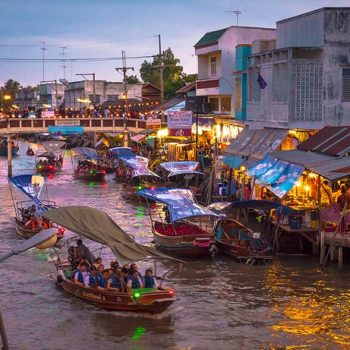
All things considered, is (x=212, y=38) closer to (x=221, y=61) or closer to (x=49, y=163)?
(x=221, y=61)

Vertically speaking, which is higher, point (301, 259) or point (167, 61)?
point (167, 61)

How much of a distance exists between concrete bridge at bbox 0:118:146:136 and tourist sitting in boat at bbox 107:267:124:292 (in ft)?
142

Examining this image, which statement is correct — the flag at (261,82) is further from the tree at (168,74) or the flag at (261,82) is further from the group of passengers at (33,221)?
the tree at (168,74)

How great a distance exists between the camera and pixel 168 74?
118562mm

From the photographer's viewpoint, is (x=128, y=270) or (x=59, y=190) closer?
(x=128, y=270)

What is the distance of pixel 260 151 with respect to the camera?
36.7 metres

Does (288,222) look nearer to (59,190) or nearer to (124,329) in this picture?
(124,329)

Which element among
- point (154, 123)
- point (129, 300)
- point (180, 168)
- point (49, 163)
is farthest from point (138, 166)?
point (129, 300)

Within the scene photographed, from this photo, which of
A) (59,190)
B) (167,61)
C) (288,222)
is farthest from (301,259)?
(167,61)

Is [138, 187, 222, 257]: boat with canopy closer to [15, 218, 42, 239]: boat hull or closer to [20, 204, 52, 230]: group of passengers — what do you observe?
[20, 204, 52, 230]: group of passengers

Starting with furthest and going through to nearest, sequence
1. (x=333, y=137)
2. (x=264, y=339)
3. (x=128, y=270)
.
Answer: (x=333, y=137), (x=128, y=270), (x=264, y=339)

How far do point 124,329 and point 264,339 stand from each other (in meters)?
4.02

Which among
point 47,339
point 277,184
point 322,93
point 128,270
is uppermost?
point 322,93

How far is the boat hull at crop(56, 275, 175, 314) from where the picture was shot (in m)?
21.1
